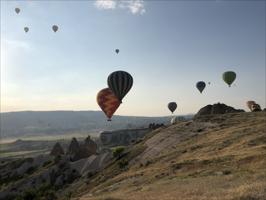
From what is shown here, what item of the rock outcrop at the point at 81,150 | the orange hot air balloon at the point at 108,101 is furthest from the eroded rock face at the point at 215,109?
the rock outcrop at the point at 81,150

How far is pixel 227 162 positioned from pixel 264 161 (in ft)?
14.7

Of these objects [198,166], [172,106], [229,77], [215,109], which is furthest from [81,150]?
[198,166]

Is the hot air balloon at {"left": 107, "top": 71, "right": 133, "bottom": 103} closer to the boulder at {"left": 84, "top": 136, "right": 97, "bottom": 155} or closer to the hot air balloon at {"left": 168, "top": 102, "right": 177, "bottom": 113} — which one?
the boulder at {"left": 84, "top": 136, "right": 97, "bottom": 155}

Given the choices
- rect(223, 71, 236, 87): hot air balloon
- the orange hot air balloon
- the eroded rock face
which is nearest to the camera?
the orange hot air balloon

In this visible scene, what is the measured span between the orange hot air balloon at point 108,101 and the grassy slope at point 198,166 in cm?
1212

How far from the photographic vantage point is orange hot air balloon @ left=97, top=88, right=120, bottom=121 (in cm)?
8962

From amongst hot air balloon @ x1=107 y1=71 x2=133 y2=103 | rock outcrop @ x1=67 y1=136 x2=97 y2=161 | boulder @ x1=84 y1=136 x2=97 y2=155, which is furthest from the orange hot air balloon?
boulder @ x1=84 y1=136 x2=97 y2=155

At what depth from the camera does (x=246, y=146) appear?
50.1 m

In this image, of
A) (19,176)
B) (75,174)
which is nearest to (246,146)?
(75,174)

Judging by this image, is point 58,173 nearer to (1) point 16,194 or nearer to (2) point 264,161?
(1) point 16,194

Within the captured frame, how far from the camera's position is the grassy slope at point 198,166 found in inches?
1163

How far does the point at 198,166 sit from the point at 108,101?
4914 centimetres

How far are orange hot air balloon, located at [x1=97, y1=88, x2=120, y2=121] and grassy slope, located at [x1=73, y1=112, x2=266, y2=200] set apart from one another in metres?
12.1

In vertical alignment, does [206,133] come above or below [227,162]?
above
